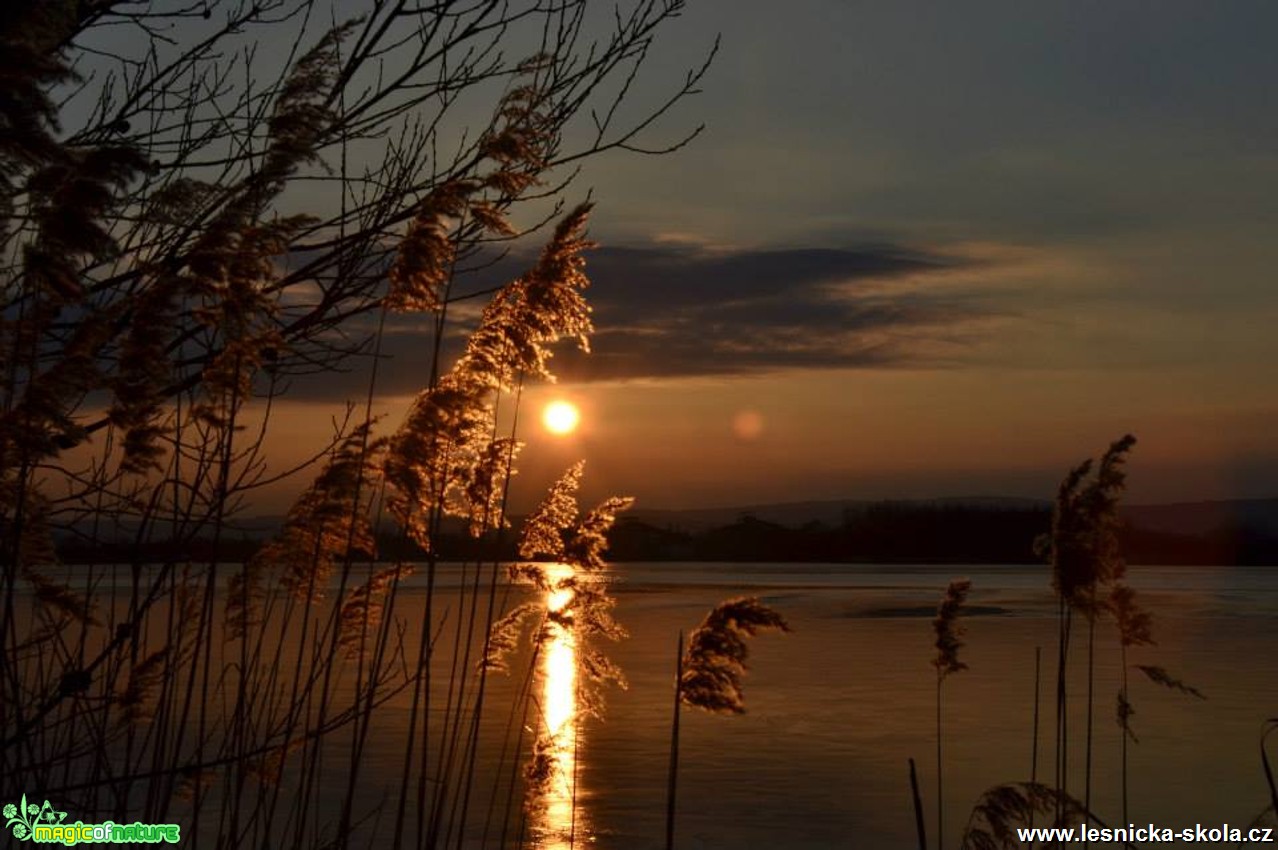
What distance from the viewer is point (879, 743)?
45.2ft

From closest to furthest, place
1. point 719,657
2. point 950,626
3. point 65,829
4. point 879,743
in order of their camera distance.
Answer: point 65,829
point 719,657
point 950,626
point 879,743

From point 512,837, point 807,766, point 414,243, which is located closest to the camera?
point 414,243

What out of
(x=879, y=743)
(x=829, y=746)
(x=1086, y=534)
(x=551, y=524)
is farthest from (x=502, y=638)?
(x=879, y=743)

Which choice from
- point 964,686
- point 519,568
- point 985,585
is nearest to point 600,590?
point 519,568

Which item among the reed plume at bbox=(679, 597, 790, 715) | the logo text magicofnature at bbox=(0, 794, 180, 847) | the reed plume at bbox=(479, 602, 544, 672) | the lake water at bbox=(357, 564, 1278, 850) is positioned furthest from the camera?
the lake water at bbox=(357, 564, 1278, 850)

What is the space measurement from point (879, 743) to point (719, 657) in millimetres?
9892

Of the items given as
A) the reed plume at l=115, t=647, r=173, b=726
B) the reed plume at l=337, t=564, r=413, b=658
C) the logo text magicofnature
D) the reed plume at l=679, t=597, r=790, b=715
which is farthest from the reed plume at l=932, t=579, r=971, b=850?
the logo text magicofnature

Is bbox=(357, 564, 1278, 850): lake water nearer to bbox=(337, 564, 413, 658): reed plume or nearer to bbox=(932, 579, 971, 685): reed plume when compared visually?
bbox=(337, 564, 413, 658): reed plume

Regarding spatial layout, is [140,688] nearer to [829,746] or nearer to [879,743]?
[829,746]

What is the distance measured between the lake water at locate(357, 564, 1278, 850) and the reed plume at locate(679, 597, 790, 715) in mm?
840

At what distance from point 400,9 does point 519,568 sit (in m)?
2.10

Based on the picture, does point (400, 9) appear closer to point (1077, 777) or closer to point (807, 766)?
point (807, 766)

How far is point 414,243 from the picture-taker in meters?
4.32

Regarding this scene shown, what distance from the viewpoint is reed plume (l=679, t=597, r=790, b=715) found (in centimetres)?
439
